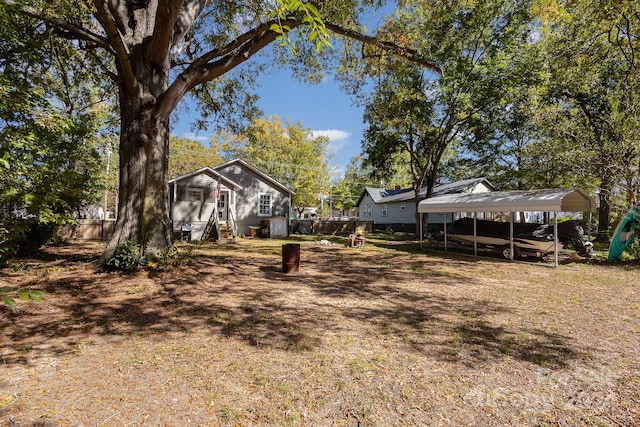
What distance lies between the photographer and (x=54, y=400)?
8.48 feet

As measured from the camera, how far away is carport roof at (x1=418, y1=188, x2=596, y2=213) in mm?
9445

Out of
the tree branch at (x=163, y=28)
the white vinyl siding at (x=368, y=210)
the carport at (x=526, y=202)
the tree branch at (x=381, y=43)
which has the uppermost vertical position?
the tree branch at (x=381, y=43)

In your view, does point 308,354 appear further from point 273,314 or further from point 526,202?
point 526,202

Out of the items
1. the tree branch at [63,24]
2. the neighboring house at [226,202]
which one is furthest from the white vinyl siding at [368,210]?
the tree branch at [63,24]

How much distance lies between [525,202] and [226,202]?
15025mm

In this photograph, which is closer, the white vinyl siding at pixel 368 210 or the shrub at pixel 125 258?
the shrub at pixel 125 258

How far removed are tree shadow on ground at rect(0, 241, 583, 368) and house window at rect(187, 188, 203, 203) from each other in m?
10.5

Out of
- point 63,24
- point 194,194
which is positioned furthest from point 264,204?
point 63,24

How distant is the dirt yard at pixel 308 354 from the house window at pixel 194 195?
10.5m

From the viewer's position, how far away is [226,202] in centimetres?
1845

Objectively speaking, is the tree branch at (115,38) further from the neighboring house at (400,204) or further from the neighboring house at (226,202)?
the neighboring house at (400,204)

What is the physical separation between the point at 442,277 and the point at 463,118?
35.1ft

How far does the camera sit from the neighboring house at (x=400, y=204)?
23783 mm

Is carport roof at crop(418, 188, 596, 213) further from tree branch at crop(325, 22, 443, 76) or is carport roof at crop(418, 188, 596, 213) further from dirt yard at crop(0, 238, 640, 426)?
tree branch at crop(325, 22, 443, 76)
